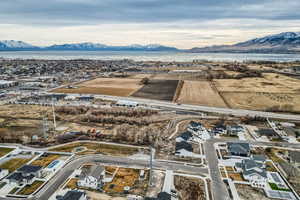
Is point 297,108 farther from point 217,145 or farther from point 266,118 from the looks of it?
point 217,145

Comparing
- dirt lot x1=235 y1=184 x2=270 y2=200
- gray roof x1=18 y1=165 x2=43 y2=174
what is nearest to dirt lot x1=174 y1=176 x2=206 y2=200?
dirt lot x1=235 y1=184 x2=270 y2=200

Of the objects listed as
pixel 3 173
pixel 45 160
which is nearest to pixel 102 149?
pixel 45 160

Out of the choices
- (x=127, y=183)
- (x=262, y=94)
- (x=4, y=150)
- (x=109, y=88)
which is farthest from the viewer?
(x=109, y=88)

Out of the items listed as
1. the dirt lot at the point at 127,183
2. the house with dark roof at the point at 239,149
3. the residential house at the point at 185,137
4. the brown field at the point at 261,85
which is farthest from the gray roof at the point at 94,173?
the brown field at the point at 261,85

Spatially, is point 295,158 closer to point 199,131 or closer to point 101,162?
point 199,131

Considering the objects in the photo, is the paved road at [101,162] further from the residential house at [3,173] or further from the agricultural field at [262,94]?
the agricultural field at [262,94]

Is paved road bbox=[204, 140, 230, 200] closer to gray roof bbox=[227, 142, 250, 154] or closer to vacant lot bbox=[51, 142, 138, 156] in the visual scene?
gray roof bbox=[227, 142, 250, 154]

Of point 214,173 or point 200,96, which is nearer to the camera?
point 214,173
